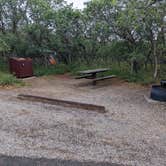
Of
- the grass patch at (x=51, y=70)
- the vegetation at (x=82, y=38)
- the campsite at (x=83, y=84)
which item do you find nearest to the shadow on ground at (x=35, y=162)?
the campsite at (x=83, y=84)

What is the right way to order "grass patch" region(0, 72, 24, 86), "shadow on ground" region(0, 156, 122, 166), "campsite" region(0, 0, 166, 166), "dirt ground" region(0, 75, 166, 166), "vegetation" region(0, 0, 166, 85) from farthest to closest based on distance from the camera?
1. "vegetation" region(0, 0, 166, 85)
2. "grass patch" region(0, 72, 24, 86)
3. "campsite" region(0, 0, 166, 166)
4. "dirt ground" region(0, 75, 166, 166)
5. "shadow on ground" region(0, 156, 122, 166)

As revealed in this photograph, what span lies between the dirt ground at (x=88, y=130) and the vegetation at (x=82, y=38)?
2.67 metres

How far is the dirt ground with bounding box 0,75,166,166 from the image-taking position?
3346 millimetres

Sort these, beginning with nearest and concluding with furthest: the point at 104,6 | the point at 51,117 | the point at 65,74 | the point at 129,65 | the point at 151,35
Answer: the point at 51,117 → the point at 151,35 → the point at 104,6 → the point at 129,65 → the point at 65,74

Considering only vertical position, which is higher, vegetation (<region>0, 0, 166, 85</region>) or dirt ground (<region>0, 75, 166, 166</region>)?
vegetation (<region>0, 0, 166, 85</region>)

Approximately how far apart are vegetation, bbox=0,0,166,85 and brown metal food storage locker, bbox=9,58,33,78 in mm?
491

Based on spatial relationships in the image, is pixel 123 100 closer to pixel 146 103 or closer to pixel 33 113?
pixel 146 103

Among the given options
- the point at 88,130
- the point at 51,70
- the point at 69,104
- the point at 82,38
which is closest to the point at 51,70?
the point at 51,70

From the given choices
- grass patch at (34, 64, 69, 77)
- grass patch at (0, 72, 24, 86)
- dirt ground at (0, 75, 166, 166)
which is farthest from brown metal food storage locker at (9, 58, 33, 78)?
dirt ground at (0, 75, 166, 166)

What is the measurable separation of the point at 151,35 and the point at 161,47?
1.57 feet

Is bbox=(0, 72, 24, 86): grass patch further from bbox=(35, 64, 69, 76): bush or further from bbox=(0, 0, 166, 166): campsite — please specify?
bbox=(35, 64, 69, 76): bush

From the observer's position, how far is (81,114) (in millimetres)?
5125

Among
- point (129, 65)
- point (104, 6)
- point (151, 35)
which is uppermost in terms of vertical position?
point (104, 6)

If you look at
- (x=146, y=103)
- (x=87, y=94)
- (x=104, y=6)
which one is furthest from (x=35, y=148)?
(x=104, y=6)
